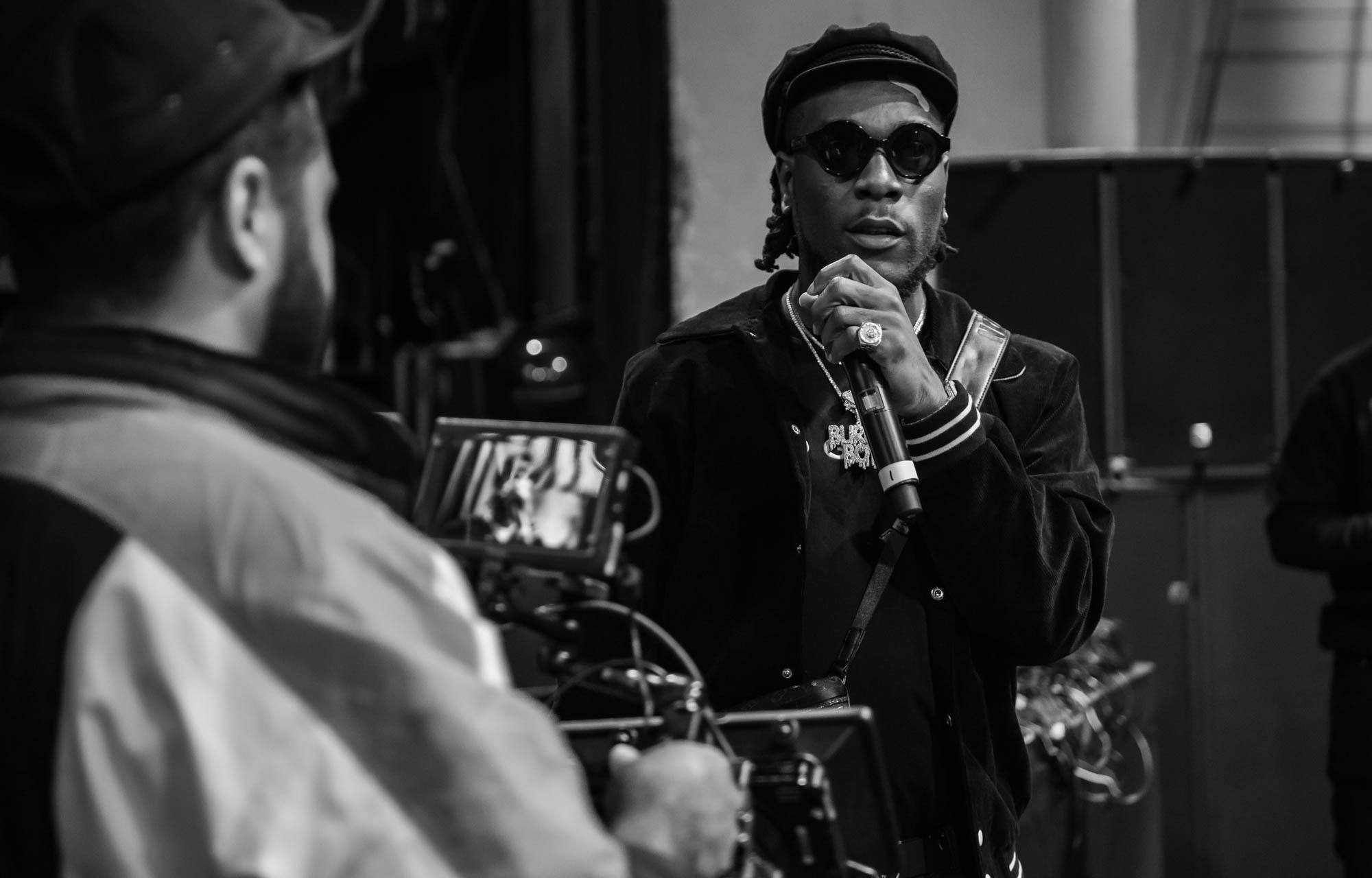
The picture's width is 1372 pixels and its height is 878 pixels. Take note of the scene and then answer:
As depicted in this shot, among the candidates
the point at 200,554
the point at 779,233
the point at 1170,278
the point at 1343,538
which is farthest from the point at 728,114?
the point at 200,554

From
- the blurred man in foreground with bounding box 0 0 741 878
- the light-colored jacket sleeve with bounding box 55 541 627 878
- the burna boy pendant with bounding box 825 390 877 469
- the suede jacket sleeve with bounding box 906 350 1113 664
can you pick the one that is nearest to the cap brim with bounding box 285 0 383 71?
the blurred man in foreground with bounding box 0 0 741 878

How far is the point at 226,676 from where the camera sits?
1.17 metres

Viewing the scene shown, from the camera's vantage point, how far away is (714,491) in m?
2.46

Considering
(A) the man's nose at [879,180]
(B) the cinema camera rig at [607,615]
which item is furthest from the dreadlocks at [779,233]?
(B) the cinema camera rig at [607,615]

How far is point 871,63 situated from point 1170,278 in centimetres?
430

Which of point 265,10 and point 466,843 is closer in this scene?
point 466,843

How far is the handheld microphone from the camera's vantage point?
2.12m

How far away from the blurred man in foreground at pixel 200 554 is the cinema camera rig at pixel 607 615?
0.59 feet

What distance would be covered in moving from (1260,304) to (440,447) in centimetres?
563

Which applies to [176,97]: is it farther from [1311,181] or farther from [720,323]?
[1311,181]

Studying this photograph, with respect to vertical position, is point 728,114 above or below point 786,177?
above

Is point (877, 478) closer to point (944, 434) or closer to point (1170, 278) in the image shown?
point (944, 434)

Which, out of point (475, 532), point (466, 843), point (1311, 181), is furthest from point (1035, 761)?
point (1311, 181)

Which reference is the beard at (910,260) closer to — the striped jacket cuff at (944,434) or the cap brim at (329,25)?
the striped jacket cuff at (944,434)
